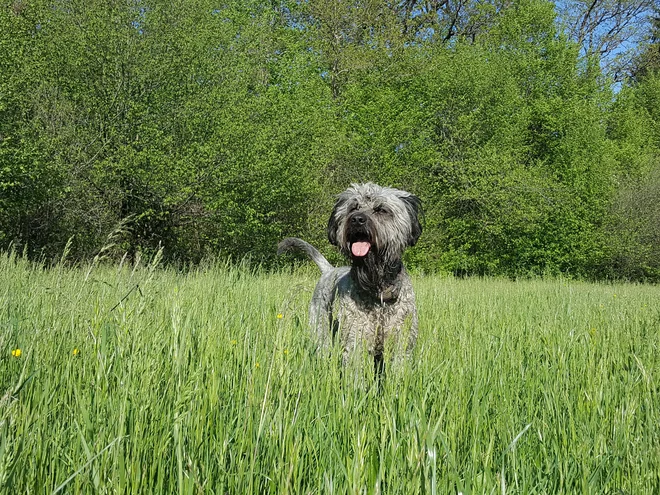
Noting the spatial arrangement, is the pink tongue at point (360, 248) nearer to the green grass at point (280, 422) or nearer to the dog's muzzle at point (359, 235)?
the dog's muzzle at point (359, 235)

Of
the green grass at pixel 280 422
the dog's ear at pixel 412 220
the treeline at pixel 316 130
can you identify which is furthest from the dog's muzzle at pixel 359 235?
the treeline at pixel 316 130

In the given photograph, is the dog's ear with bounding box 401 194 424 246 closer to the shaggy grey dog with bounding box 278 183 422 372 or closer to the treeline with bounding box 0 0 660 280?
the shaggy grey dog with bounding box 278 183 422 372

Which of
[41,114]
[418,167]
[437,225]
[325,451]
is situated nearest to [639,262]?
[437,225]

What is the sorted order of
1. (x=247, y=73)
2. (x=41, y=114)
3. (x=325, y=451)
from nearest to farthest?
1. (x=325, y=451)
2. (x=41, y=114)
3. (x=247, y=73)

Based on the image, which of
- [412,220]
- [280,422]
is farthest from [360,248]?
[280,422]

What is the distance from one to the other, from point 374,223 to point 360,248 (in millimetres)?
255

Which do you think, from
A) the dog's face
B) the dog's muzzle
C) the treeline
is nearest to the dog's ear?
the dog's face

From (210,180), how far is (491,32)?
17428 mm

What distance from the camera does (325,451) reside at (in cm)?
196

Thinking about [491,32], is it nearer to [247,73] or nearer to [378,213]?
[247,73]

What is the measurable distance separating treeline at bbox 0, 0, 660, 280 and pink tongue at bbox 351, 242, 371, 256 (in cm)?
735

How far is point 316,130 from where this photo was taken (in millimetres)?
18375

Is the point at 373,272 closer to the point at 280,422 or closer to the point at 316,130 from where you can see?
the point at 280,422

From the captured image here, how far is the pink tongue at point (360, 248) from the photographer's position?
179 inches
